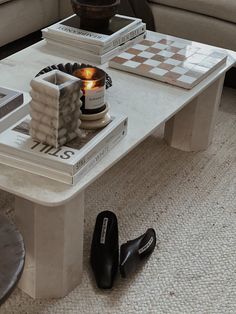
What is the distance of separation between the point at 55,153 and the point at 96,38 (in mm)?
667

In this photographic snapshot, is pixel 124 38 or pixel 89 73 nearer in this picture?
pixel 89 73

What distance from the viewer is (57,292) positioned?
4.84 ft

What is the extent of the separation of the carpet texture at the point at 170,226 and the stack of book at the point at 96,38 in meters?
0.39

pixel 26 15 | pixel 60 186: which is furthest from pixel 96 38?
pixel 26 15

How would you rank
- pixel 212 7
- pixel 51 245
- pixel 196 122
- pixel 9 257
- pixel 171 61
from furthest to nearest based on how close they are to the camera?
pixel 212 7, pixel 196 122, pixel 171 61, pixel 51 245, pixel 9 257

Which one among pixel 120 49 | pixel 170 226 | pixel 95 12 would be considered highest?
pixel 95 12

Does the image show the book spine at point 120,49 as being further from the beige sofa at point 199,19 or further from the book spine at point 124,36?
the beige sofa at point 199,19

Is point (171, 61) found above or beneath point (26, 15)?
above

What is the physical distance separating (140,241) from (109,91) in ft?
1.42

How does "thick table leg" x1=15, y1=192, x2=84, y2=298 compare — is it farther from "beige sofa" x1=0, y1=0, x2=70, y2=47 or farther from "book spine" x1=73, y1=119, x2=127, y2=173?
"beige sofa" x1=0, y1=0, x2=70, y2=47

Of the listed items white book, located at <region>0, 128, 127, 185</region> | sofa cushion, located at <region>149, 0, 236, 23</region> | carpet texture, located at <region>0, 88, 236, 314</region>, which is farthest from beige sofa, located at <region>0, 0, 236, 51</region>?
white book, located at <region>0, 128, 127, 185</region>

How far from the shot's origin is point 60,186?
4.24ft

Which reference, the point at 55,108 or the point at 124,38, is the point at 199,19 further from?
the point at 55,108

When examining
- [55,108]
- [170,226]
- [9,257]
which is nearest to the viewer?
[9,257]
